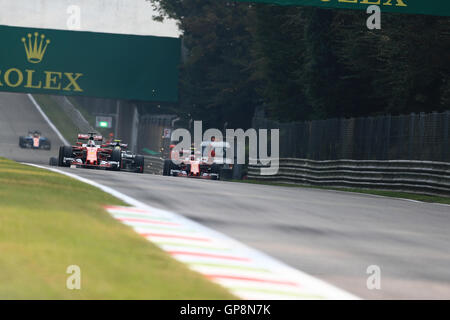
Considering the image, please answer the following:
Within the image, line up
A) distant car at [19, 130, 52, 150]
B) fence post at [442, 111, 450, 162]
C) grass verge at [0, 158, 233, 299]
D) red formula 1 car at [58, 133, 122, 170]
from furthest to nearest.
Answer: distant car at [19, 130, 52, 150], red formula 1 car at [58, 133, 122, 170], fence post at [442, 111, 450, 162], grass verge at [0, 158, 233, 299]

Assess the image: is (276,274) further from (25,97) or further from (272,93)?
(25,97)

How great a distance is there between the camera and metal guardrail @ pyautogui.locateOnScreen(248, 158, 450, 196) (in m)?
23.8

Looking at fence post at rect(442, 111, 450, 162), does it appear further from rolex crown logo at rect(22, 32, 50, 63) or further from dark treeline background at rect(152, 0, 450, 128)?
rolex crown logo at rect(22, 32, 50, 63)

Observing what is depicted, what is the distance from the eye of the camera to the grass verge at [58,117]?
7712 centimetres

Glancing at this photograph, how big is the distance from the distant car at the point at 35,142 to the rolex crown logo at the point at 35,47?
37.4ft

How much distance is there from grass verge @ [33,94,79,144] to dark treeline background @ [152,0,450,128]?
15.5 meters

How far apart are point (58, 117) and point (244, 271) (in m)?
78.4

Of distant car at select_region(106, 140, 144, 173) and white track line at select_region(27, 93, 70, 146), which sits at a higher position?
white track line at select_region(27, 93, 70, 146)

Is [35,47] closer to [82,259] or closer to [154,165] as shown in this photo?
[154,165]

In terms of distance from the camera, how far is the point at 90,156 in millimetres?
32688

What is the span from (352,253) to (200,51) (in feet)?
161

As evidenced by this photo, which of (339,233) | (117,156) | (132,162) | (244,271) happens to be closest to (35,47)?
(132,162)

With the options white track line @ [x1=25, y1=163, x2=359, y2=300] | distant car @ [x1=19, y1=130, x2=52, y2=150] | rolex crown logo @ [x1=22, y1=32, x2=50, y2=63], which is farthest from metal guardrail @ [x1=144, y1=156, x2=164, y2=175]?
white track line @ [x1=25, y1=163, x2=359, y2=300]

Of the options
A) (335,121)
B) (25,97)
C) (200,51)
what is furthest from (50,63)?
(25,97)
